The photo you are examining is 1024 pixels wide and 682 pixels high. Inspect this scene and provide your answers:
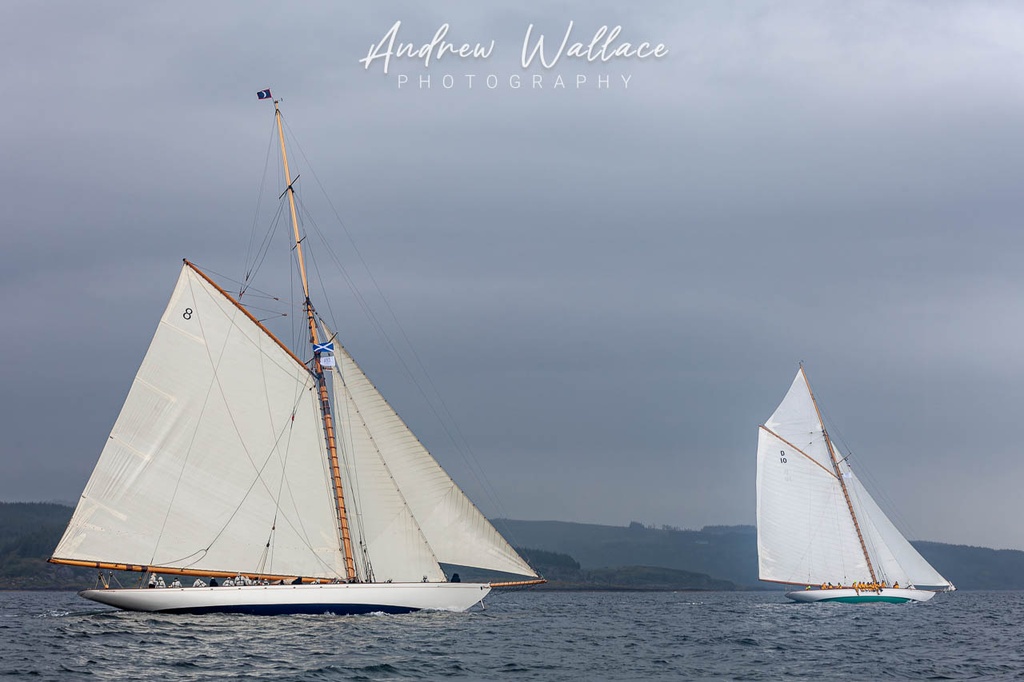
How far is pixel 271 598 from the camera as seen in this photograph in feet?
220

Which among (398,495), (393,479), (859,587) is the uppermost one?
(393,479)

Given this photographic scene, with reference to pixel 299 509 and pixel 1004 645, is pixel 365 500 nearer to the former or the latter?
pixel 299 509

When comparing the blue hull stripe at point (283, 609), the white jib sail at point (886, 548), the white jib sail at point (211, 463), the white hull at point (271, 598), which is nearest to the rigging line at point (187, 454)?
the white jib sail at point (211, 463)

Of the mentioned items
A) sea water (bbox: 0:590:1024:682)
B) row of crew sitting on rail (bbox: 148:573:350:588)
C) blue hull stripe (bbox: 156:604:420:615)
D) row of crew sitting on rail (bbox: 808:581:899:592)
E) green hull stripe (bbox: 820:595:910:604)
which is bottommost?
sea water (bbox: 0:590:1024:682)

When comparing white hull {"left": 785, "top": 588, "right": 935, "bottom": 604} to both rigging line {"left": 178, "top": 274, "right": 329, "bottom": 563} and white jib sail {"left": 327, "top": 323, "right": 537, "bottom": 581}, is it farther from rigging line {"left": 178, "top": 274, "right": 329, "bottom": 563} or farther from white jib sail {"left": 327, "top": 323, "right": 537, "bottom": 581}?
rigging line {"left": 178, "top": 274, "right": 329, "bottom": 563}

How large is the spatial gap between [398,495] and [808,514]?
63.9 metres

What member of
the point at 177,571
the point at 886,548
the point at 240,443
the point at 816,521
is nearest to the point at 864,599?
the point at 886,548

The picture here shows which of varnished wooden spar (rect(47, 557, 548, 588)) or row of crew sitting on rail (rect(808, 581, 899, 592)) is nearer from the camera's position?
varnished wooden spar (rect(47, 557, 548, 588))

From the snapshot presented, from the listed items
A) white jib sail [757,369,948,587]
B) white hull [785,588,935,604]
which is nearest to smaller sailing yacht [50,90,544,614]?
white jib sail [757,369,948,587]

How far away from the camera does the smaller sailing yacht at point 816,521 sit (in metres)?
121

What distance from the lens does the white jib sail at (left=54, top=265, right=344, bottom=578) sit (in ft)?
214

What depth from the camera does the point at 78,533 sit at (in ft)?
210

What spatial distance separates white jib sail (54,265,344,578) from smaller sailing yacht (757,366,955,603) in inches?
2490

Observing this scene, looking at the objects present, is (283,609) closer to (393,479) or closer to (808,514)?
(393,479)
